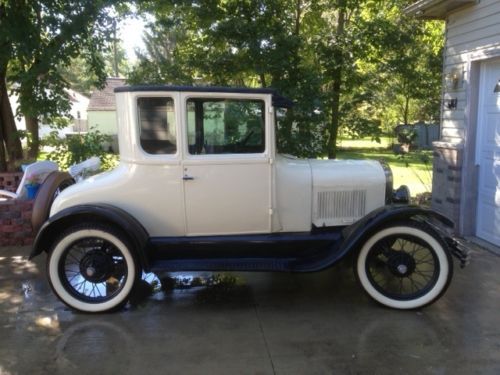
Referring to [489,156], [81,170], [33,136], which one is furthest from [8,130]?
[489,156]

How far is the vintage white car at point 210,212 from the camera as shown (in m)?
4.02

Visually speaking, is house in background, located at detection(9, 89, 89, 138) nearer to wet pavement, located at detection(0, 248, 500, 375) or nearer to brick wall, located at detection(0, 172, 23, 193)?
brick wall, located at detection(0, 172, 23, 193)

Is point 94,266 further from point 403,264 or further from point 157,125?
point 403,264

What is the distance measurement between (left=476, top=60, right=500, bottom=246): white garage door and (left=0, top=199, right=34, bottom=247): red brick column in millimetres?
5624

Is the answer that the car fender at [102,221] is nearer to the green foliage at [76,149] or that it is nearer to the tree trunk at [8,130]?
the green foliage at [76,149]

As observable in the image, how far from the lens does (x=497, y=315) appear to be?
13.0 ft

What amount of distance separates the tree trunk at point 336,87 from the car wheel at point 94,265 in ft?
14.9

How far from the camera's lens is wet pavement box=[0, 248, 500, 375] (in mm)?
3252

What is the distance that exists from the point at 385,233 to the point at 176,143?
1880 millimetres

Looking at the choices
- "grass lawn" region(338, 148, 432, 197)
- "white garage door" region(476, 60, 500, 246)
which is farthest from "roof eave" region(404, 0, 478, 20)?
"grass lawn" region(338, 148, 432, 197)

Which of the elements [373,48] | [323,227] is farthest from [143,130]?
[373,48]

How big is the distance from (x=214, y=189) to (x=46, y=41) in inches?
192

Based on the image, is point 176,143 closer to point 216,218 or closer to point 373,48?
point 216,218

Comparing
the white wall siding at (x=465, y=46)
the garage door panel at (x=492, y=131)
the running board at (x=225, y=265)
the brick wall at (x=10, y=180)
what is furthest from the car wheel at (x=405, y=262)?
the brick wall at (x=10, y=180)
